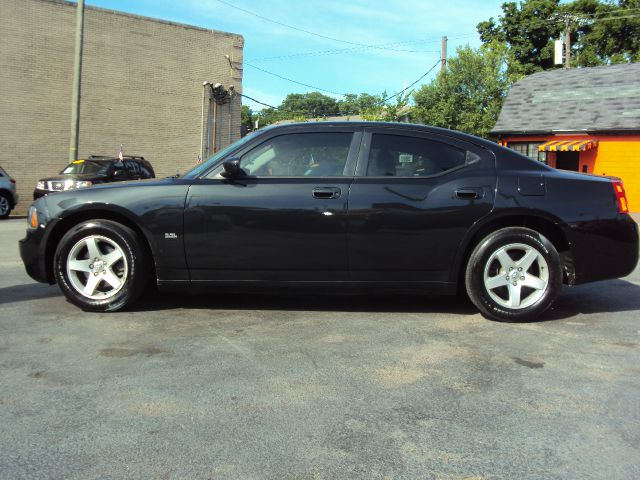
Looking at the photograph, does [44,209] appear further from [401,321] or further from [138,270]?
[401,321]

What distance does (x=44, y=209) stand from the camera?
4984 millimetres

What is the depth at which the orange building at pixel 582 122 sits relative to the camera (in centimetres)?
2205

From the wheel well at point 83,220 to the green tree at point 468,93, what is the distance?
85.7 feet

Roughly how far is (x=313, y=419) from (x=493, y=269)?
8.22 feet

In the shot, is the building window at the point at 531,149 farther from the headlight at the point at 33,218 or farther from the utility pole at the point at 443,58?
the headlight at the point at 33,218

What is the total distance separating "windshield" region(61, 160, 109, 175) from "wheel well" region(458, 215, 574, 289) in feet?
40.8

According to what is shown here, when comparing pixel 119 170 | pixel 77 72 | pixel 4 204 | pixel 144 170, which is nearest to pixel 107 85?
pixel 77 72

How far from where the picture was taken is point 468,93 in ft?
98.5

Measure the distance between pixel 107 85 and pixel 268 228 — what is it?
19924 mm

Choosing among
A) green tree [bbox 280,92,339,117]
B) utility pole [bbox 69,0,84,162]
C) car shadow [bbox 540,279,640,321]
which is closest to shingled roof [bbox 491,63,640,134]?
utility pole [bbox 69,0,84,162]

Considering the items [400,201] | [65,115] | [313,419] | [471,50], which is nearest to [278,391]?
[313,419]

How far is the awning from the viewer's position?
22.0 metres

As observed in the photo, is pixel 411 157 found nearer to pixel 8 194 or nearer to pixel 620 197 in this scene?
pixel 620 197

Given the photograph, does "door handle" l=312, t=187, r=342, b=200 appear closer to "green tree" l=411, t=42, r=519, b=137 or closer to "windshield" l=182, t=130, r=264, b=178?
"windshield" l=182, t=130, r=264, b=178
